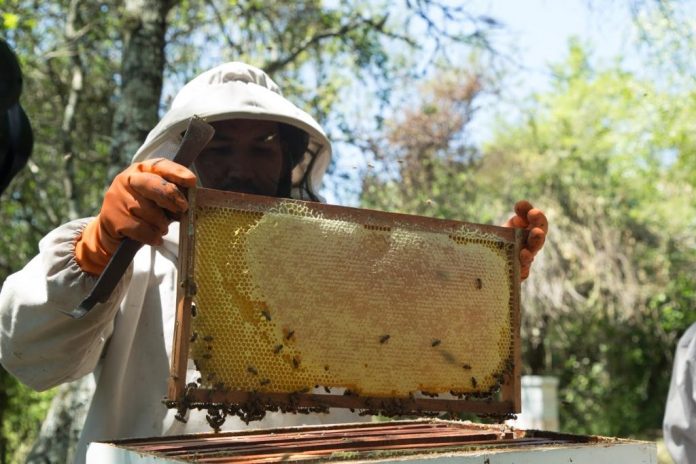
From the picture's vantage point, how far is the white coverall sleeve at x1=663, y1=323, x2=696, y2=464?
131 inches

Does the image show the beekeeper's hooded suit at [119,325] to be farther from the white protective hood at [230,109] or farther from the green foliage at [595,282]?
the green foliage at [595,282]

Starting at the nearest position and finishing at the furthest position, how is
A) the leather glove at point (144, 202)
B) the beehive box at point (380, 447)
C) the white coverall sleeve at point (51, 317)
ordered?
the beehive box at point (380, 447) → the leather glove at point (144, 202) → the white coverall sleeve at point (51, 317)

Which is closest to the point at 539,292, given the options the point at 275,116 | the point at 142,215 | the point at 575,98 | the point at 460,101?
the point at 460,101

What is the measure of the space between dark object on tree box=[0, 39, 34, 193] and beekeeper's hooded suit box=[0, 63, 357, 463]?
1.20 ft

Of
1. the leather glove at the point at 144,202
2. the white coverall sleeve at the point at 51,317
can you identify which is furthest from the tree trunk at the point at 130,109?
the leather glove at the point at 144,202

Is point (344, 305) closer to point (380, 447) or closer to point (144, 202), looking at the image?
point (380, 447)

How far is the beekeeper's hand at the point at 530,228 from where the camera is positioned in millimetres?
2211

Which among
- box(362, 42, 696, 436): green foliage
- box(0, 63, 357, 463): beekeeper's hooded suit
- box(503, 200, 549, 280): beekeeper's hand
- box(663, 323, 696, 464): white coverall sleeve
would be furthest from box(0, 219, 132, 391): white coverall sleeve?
box(362, 42, 696, 436): green foliage

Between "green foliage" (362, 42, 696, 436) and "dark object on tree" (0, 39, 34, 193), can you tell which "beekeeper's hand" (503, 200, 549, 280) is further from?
"green foliage" (362, 42, 696, 436)

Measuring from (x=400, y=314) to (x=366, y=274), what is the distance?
0.46ft

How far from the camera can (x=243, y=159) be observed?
96.7 inches

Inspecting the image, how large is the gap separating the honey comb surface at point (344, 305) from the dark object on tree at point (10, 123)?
962 millimetres

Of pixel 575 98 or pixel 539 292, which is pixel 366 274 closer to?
pixel 539 292

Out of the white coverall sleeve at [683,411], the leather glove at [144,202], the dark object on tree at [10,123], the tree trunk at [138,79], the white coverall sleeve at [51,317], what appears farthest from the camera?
the tree trunk at [138,79]
